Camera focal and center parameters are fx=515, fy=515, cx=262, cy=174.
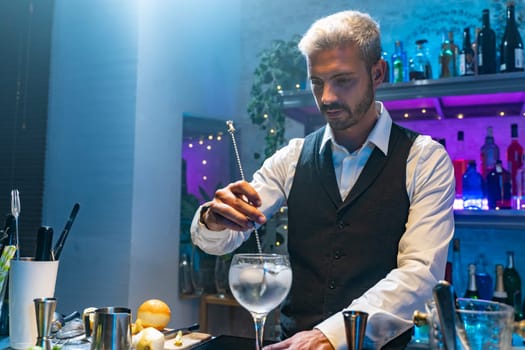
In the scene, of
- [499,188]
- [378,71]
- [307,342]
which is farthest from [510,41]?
[307,342]

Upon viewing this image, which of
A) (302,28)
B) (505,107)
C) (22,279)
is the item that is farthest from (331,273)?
(302,28)

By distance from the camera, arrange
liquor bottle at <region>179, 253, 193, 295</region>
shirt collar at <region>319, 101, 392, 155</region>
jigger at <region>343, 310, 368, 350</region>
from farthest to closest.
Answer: liquor bottle at <region>179, 253, 193, 295</region>
shirt collar at <region>319, 101, 392, 155</region>
jigger at <region>343, 310, 368, 350</region>

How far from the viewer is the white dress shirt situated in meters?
1.15

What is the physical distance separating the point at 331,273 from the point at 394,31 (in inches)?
76.3

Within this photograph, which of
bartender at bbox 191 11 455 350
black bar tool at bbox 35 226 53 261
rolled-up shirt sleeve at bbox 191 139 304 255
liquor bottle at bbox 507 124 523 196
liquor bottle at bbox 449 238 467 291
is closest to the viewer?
black bar tool at bbox 35 226 53 261

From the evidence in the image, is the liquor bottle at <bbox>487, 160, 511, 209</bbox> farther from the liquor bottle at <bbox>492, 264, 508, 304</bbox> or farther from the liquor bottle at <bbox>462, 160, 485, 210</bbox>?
the liquor bottle at <bbox>492, 264, 508, 304</bbox>

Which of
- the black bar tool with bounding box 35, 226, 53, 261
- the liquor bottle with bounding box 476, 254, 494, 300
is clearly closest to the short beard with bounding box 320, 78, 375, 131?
the black bar tool with bounding box 35, 226, 53, 261

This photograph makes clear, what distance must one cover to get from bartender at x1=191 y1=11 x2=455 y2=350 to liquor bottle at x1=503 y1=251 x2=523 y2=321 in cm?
118

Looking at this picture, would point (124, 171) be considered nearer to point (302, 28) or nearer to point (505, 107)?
point (302, 28)

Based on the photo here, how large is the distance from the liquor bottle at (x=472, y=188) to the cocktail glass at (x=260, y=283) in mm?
1630

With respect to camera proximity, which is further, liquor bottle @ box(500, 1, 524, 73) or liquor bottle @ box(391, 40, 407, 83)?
liquor bottle @ box(391, 40, 407, 83)

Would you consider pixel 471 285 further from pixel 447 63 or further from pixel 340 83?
pixel 340 83

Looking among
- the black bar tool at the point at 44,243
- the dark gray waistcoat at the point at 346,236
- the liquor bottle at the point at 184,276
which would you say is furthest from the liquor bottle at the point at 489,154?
the black bar tool at the point at 44,243

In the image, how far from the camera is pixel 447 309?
24.8 inches
